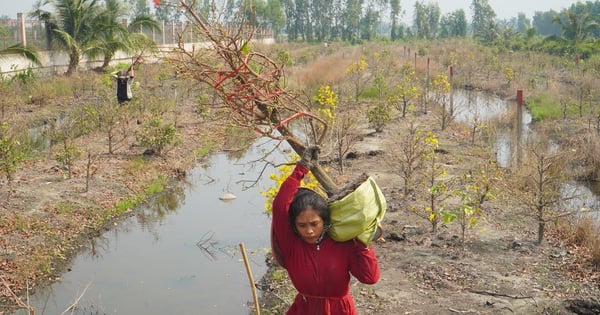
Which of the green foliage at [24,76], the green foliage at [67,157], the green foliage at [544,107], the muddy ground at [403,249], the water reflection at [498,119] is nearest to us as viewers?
the muddy ground at [403,249]

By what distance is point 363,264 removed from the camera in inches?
113

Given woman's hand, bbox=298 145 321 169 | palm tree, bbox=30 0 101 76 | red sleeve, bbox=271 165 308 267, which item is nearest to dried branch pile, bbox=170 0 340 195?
woman's hand, bbox=298 145 321 169

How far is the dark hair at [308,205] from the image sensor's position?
9.30 ft

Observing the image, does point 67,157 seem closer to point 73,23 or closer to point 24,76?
point 24,76

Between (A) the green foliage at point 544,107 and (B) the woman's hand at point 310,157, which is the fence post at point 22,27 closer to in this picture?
(A) the green foliage at point 544,107

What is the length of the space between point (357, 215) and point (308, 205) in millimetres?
215

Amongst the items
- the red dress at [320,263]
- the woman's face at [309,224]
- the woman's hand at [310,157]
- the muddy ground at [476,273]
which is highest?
the woman's hand at [310,157]

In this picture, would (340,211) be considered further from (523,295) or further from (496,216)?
(496,216)

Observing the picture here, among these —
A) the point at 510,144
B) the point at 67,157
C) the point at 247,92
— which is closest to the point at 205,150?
the point at 67,157

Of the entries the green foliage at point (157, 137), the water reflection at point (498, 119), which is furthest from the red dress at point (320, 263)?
the green foliage at point (157, 137)

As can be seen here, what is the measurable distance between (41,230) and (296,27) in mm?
56156

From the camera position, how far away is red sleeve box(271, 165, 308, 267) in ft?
9.52

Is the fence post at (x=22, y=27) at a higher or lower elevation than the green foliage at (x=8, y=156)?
higher

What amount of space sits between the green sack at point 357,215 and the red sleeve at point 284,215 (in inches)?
7.2
